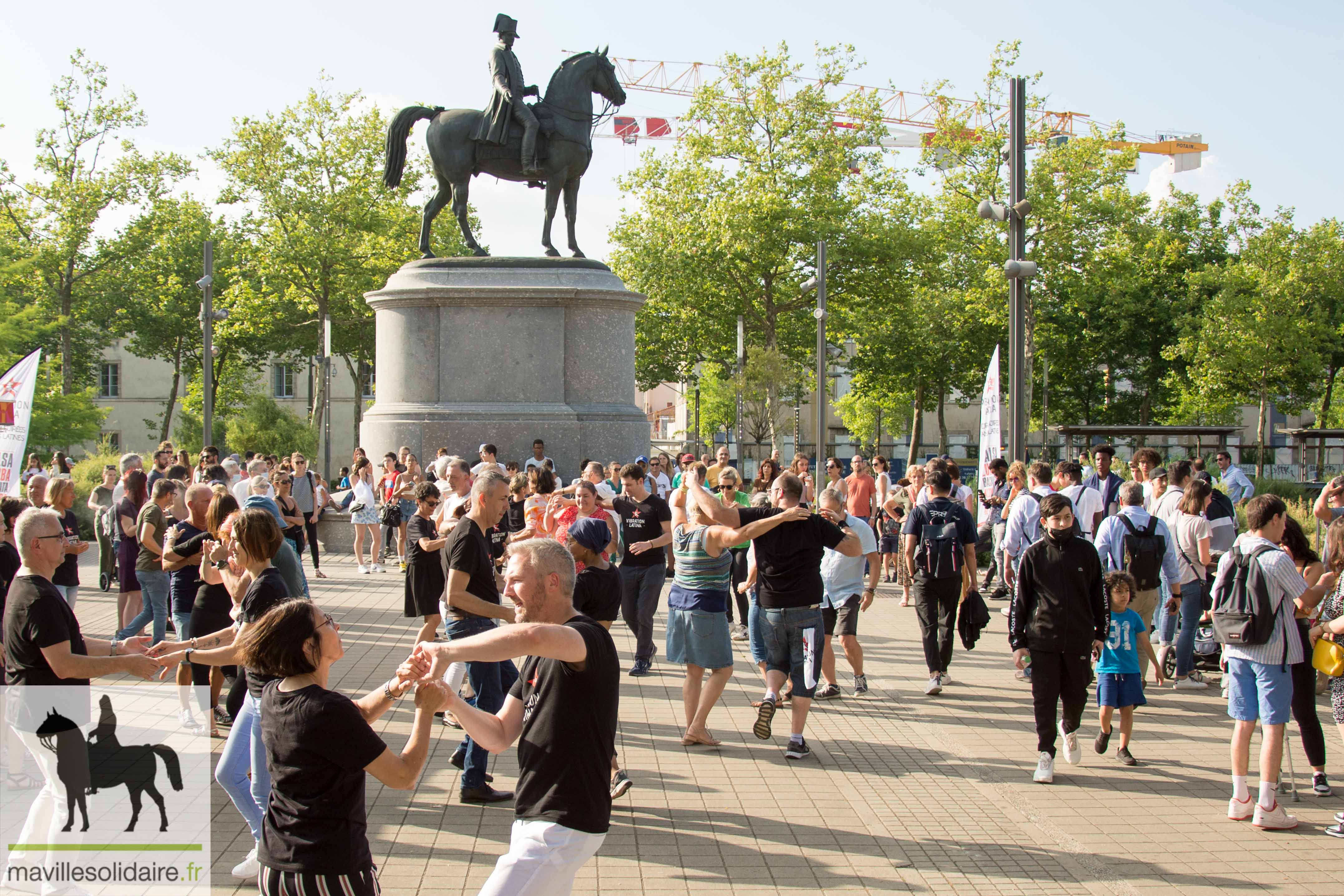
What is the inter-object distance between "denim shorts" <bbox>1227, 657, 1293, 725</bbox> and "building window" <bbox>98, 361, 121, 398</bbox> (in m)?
71.3

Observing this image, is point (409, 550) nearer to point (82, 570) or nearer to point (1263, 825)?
point (1263, 825)

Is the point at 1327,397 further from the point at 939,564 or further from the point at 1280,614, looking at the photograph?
the point at 1280,614

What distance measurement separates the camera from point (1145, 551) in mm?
9578

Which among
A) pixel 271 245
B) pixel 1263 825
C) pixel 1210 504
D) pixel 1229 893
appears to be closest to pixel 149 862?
pixel 1229 893

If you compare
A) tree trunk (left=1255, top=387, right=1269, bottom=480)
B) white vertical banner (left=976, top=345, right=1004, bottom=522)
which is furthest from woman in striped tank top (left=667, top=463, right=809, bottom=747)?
tree trunk (left=1255, top=387, right=1269, bottom=480)

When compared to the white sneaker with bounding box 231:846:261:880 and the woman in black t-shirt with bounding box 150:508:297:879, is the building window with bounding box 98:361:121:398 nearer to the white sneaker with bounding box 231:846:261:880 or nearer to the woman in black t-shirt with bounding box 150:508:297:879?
the woman in black t-shirt with bounding box 150:508:297:879

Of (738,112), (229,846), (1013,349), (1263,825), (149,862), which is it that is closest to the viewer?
(149,862)

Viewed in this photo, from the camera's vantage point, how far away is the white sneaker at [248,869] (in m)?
5.32

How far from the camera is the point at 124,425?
227 feet

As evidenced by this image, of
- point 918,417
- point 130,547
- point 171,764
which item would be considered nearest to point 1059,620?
point 171,764

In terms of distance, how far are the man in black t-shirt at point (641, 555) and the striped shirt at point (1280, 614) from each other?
490 cm

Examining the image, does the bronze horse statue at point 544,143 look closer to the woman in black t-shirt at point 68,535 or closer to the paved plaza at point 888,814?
the woman in black t-shirt at point 68,535

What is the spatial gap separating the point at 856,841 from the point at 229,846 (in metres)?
3.06

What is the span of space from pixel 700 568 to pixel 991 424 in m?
7.05
